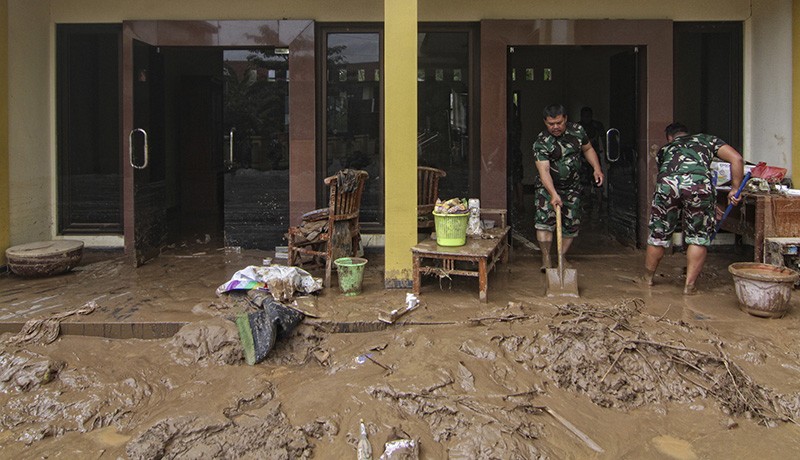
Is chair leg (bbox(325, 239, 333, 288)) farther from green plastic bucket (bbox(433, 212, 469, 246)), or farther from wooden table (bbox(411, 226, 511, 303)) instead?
green plastic bucket (bbox(433, 212, 469, 246))

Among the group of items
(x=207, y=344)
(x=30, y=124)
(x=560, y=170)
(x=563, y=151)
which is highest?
(x=30, y=124)

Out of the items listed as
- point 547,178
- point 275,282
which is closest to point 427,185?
point 547,178

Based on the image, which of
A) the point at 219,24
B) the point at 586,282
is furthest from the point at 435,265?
the point at 219,24

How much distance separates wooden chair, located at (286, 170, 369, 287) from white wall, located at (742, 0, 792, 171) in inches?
178

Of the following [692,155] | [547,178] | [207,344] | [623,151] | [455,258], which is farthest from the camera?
[623,151]

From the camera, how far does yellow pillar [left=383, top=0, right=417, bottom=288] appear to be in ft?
17.3

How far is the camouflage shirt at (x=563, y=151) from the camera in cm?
604

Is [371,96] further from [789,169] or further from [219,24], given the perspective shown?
[789,169]

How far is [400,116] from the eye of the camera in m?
5.30

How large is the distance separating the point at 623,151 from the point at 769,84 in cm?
168

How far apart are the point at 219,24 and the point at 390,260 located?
3.68 meters

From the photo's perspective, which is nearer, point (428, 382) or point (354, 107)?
point (428, 382)

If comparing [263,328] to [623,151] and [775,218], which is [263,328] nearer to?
[775,218]

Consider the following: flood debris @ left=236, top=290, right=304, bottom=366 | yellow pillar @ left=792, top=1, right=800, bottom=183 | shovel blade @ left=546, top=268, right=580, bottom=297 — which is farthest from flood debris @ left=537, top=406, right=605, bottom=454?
yellow pillar @ left=792, top=1, right=800, bottom=183
